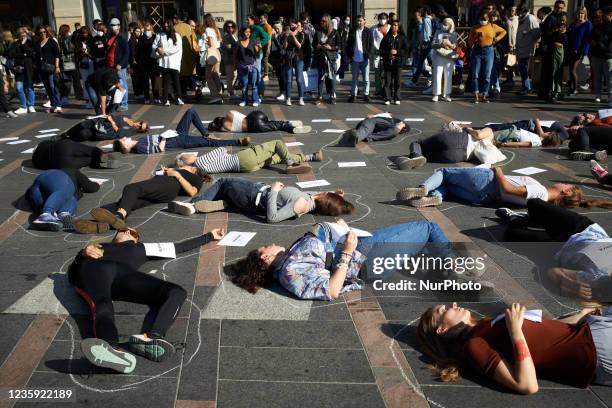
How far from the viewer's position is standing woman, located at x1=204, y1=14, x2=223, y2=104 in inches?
592

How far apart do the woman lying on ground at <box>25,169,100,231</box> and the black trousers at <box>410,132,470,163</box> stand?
175 inches

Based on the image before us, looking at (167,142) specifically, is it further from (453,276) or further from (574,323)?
(574,323)

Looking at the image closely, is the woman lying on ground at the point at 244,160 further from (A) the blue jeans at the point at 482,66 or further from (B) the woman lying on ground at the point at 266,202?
(A) the blue jeans at the point at 482,66

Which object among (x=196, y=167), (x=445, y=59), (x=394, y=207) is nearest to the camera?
(x=394, y=207)

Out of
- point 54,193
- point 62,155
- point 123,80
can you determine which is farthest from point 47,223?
point 123,80

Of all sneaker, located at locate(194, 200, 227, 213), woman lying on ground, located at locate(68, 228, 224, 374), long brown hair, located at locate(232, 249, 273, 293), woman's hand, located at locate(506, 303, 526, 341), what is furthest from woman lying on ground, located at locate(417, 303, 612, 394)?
sneaker, located at locate(194, 200, 227, 213)

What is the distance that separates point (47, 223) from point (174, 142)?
4.03 m

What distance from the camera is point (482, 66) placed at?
14273 millimetres

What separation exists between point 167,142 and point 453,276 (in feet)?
20.5

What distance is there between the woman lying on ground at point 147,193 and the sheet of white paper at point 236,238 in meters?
1.10

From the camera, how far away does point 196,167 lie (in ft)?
26.0

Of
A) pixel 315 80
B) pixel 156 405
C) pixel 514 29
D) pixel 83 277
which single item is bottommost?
pixel 156 405

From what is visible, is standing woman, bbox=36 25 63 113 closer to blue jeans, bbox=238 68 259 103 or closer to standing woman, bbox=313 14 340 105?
blue jeans, bbox=238 68 259 103

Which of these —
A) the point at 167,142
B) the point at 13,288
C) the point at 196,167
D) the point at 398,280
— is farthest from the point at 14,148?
the point at 398,280
